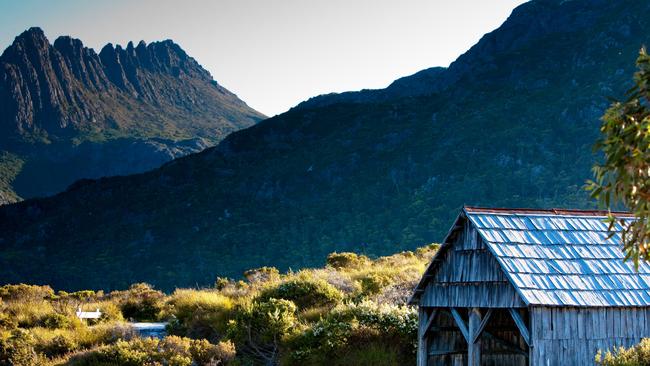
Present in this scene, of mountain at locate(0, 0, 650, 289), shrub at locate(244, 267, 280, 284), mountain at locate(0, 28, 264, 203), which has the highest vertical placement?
mountain at locate(0, 28, 264, 203)

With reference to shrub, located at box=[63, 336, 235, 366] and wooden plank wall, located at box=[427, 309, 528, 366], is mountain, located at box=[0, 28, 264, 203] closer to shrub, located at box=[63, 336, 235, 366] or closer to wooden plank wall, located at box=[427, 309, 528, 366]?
shrub, located at box=[63, 336, 235, 366]

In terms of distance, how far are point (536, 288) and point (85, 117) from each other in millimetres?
167146

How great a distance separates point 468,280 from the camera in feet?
50.5

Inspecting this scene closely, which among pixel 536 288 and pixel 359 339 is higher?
pixel 536 288

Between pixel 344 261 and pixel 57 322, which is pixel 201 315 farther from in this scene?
pixel 344 261

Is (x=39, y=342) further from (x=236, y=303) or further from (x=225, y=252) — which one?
(x=225, y=252)

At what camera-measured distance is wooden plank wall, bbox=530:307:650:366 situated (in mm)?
13867

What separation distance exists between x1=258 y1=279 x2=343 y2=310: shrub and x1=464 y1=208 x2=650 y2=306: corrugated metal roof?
827cm

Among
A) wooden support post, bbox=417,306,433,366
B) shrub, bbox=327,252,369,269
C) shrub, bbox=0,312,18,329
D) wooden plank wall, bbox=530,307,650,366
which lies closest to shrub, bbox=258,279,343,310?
wooden support post, bbox=417,306,433,366

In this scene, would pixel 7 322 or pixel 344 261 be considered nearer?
pixel 7 322

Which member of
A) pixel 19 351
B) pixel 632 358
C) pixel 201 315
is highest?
Result: pixel 201 315

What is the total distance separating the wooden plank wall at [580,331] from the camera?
45.5 feet

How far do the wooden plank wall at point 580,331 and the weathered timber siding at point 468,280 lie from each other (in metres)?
0.61

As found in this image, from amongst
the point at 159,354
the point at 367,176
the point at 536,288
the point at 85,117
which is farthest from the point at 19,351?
the point at 85,117
